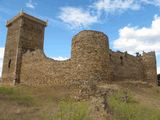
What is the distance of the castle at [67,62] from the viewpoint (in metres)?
23.8

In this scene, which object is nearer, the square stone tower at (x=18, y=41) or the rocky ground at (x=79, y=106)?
the rocky ground at (x=79, y=106)

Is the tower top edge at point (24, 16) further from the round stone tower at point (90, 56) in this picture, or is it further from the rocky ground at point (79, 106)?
the round stone tower at point (90, 56)

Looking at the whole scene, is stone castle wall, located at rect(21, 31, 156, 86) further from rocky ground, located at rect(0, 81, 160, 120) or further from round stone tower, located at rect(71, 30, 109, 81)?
rocky ground, located at rect(0, 81, 160, 120)

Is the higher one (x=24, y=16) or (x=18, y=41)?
(x=24, y=16)

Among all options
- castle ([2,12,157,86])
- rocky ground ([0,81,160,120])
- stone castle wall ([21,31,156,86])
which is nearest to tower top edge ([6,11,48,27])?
castle ([2,12,157,86])

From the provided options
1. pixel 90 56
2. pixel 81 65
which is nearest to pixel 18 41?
pixel 81 65

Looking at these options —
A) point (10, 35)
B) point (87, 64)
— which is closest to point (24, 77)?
point (10, 35)

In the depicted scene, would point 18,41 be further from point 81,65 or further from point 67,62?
point 81,65

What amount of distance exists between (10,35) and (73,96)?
54.0ft

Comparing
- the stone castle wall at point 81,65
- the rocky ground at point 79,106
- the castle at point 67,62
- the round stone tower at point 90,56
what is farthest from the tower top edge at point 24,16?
the round stone tower at point 90,56

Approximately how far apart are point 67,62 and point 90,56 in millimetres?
2373

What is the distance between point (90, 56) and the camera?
23.8 m

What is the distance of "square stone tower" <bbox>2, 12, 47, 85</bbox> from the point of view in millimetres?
30688

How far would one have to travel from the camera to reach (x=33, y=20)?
109ft
